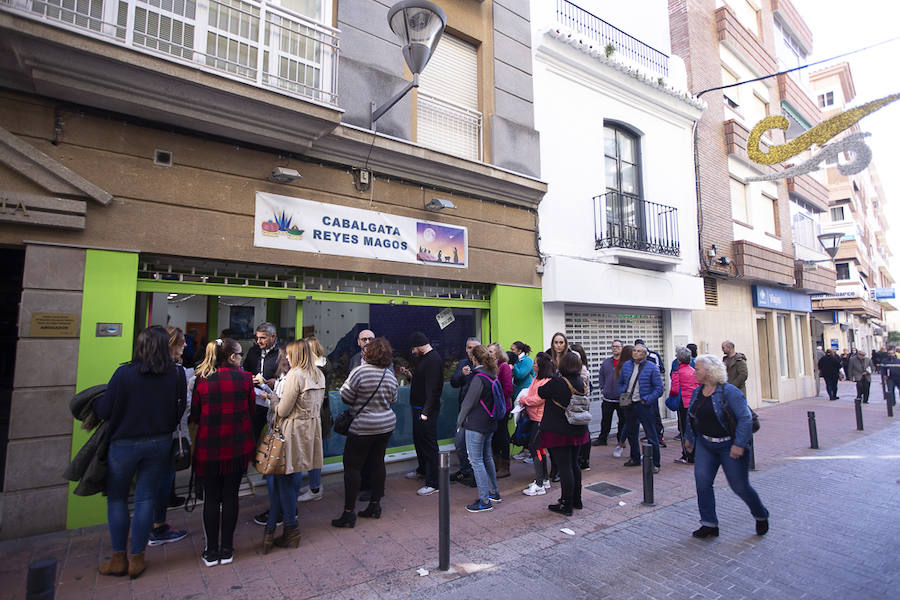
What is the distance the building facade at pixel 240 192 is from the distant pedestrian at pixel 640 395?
180cm

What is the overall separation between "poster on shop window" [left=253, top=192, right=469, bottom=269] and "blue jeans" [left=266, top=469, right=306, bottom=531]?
289cm

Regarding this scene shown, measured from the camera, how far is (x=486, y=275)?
321 inches

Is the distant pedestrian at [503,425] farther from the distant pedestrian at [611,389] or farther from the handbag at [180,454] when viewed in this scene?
the handbag at [180,454]

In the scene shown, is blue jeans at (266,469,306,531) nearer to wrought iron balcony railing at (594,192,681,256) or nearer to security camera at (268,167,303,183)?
security camera at (268,167,303,183)

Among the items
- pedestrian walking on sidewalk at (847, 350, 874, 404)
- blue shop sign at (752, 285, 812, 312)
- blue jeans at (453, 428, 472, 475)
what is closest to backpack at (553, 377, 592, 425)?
blue jeans at (453, 428, 472, 475)

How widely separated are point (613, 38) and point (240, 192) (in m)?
9.59

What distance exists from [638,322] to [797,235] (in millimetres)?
10534

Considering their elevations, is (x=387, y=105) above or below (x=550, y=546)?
above

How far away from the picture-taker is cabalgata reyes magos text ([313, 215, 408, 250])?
650 cm

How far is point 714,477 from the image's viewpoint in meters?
4.60

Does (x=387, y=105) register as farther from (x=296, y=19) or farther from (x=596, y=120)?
(x=596, y=120)

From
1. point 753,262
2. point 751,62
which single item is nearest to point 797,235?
point 753,262

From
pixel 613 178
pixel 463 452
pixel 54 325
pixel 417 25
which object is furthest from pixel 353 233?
pixel 613 178

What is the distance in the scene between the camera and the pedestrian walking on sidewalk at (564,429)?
203 inches
